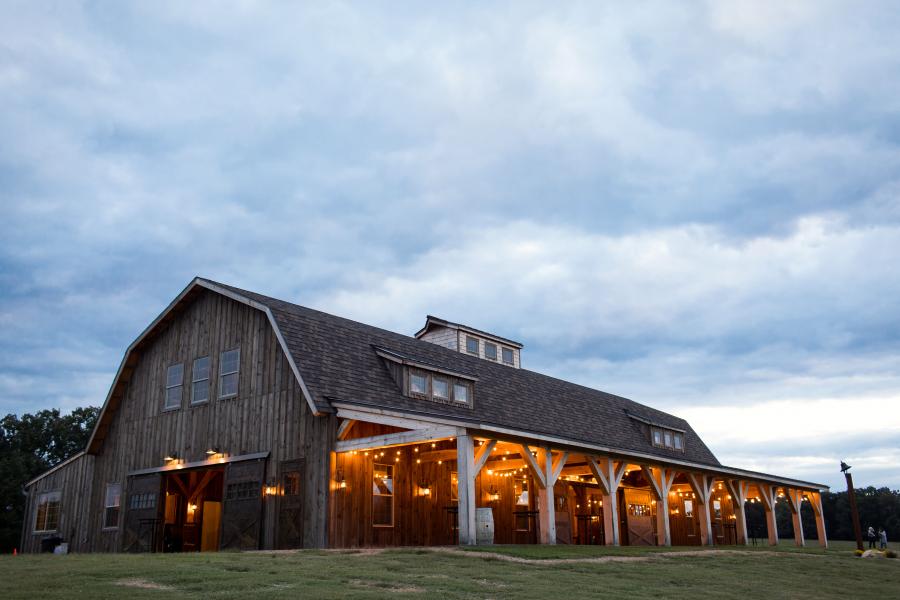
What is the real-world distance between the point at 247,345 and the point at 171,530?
5588 mm

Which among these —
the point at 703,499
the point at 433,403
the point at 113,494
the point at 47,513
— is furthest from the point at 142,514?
the point at 703,499

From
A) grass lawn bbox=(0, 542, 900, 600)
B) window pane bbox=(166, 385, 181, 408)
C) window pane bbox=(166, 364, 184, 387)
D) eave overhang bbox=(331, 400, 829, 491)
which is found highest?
window pane bbox=(166, 364, 184, 387)

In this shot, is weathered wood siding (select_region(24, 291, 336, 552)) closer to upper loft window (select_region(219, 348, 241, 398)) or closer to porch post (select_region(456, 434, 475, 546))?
upper loft window (select_region(219, 348, 241, 398))

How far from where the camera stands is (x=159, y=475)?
69.9 feet

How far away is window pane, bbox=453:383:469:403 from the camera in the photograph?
865 inches

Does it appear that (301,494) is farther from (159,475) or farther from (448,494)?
(159,475)

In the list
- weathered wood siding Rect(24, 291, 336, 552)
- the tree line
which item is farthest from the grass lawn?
the tree line

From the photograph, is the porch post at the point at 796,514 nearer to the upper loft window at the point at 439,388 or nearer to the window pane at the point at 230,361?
the upper loft window at the point at 439,388

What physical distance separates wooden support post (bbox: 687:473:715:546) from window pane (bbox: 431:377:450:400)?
8.68m

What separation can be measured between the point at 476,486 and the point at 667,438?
13067mm

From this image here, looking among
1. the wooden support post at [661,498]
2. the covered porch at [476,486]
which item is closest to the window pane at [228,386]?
the covered porch at [476,486]

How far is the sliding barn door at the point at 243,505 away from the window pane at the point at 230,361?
2605mm

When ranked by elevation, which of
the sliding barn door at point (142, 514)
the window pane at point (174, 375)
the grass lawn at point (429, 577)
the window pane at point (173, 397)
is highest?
the window pane at point (174, 375)

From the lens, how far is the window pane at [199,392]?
21.2m
